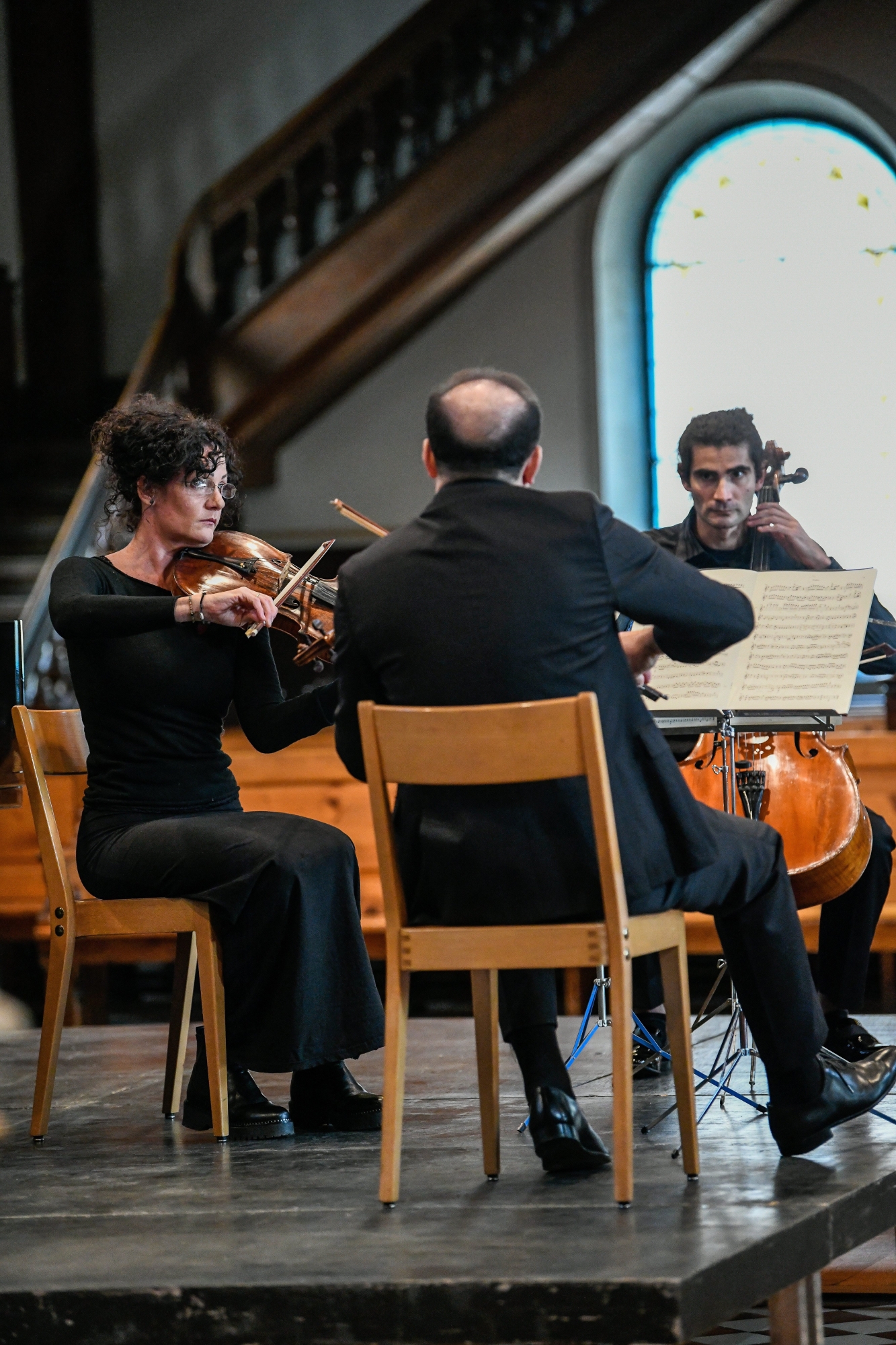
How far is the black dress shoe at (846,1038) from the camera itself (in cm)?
292

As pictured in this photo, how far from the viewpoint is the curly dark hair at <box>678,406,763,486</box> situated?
9.78ft

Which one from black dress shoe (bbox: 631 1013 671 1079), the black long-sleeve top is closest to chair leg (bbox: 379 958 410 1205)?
the black long-sleeve top

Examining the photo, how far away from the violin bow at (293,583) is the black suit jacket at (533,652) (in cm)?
52

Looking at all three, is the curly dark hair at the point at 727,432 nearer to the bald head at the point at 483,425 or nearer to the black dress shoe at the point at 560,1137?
the bald head at the point at 483,425

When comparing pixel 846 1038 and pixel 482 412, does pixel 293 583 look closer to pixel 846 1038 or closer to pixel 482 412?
pixel 482 412

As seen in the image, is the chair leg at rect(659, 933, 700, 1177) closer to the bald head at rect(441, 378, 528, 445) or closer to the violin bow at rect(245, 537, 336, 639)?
the bald head at rect(441, 378, 528, 445)

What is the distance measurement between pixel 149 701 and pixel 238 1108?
70 cm

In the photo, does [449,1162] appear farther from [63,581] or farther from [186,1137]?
[63,581]

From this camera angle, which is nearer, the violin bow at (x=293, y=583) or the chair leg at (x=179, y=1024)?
the violin bow at (x=293, y=583)

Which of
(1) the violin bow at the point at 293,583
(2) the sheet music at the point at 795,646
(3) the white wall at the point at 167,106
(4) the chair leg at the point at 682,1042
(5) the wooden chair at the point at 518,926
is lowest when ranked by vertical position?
(4) the chair leg at the point at 682,1042

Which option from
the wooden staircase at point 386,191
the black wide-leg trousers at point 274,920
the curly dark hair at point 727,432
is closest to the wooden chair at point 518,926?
the black wide-leg trousers at point 274,920

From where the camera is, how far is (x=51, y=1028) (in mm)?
2693

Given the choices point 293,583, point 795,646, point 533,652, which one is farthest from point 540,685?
point 293,583

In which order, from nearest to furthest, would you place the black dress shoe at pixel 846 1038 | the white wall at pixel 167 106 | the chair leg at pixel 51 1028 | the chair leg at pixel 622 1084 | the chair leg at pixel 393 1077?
1. the chair leg at pixel 622 1084
2. the chair leg at pixel 393 1077
3. the chair leg at pixel 51 1028
4. the black dress shoe at pixel 846 1038
5. the white wall at pixel 167 106
